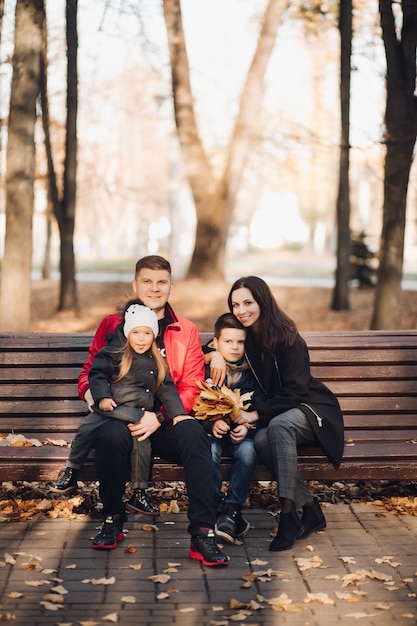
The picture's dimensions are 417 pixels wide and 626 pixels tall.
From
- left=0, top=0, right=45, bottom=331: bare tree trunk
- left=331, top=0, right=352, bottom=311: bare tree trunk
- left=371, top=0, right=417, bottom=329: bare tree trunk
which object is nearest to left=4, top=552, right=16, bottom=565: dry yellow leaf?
left=0, top=0, right=45, bottom=331: bare tree trunk

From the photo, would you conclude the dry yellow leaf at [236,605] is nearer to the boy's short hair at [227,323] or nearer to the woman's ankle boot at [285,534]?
the woman's ankle boot at [285,534]

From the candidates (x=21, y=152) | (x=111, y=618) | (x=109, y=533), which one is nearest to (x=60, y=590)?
(x=111, y=618)

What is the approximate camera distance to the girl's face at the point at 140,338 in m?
5.15

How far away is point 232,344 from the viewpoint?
18.0ft

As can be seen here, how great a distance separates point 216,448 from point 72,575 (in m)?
1.12

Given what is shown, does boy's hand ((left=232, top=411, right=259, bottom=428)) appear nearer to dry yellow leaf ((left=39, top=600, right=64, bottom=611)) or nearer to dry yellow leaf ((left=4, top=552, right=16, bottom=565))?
dry yellow leaf ((left=4, top=552, right=16, bottom=565))

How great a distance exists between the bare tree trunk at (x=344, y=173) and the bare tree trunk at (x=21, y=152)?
5674 mm

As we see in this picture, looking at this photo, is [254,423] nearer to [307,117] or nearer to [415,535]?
[415,535]

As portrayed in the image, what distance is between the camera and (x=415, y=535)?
5.32 metres

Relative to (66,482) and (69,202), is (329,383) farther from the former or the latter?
(69,202)

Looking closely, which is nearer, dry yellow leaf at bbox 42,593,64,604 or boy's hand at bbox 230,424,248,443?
dry yellow leaf at bbox 42,593,64,604

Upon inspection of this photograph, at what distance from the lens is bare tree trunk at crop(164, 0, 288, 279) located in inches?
599

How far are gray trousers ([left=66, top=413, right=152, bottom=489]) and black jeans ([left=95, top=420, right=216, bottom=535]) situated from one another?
0.09m

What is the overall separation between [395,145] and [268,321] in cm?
593
